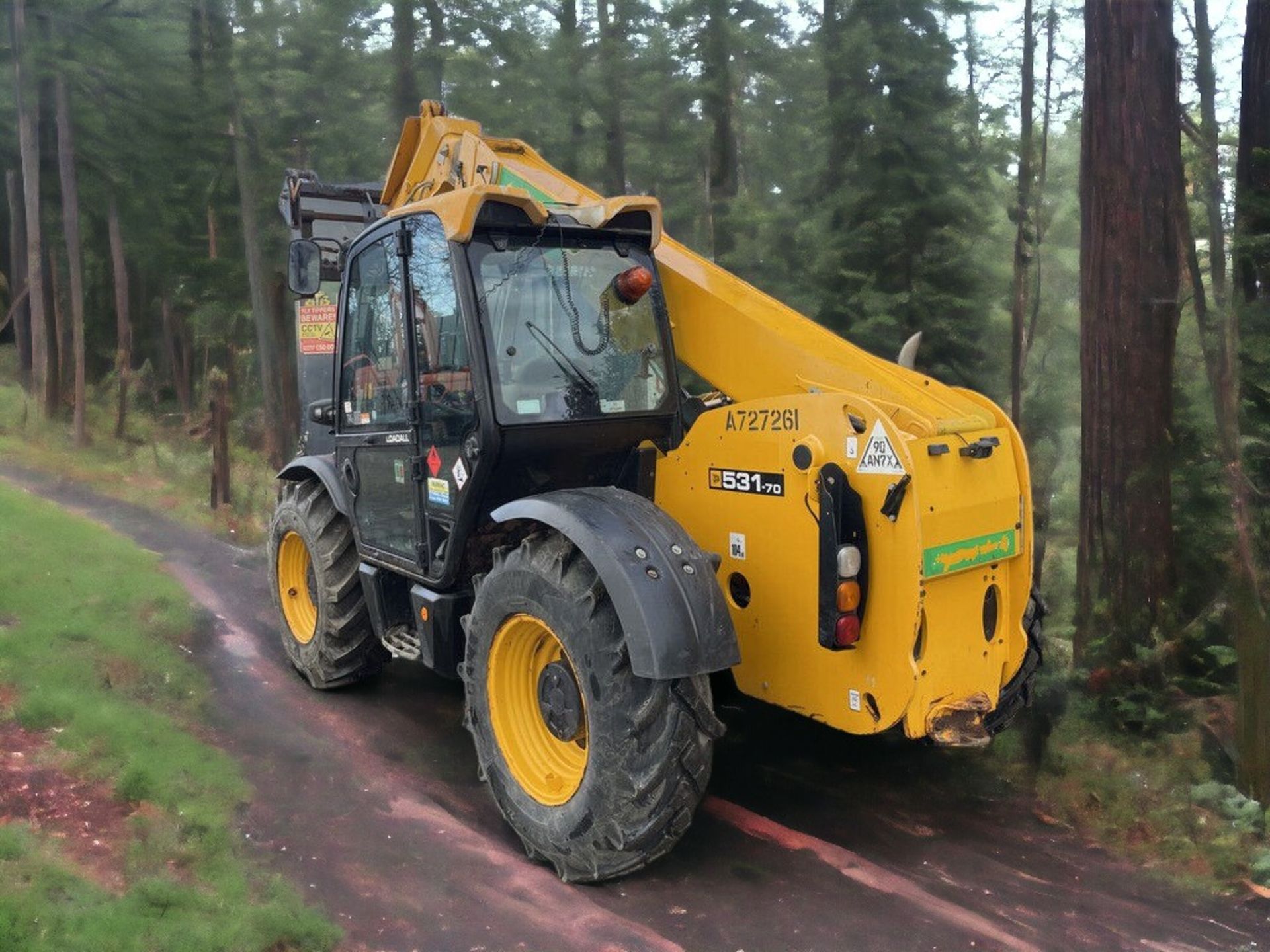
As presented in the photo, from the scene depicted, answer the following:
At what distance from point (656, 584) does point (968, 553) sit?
3.98ft

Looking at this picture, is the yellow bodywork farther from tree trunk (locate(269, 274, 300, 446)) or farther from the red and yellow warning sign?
tree trunk (locate(269, 274, 300, 446))

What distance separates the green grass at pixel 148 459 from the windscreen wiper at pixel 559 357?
6886 mm

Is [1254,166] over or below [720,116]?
below

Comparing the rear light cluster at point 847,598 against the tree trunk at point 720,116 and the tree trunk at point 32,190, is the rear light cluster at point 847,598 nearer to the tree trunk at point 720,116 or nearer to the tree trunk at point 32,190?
the tree trunk at point 720,116

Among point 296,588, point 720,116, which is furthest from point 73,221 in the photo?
point 296,588

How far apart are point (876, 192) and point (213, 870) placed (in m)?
9.05

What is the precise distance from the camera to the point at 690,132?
53.6 ft

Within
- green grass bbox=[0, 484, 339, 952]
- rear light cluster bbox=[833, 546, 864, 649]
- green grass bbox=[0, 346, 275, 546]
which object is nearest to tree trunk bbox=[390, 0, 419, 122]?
green grass bbox=[0, 346, 275, 546]

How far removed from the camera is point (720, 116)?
1570cm

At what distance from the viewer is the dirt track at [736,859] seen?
3492 mm

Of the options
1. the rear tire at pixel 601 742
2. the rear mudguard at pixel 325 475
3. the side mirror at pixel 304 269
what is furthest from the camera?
the rear mudguard at pixel 325 475

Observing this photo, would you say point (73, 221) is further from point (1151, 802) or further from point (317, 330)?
point (1151, 802)

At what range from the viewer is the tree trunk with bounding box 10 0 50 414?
1517cm

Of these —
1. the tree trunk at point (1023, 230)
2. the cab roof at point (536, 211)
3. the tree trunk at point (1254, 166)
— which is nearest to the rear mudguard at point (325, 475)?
the cab roof at point (536, 211)
